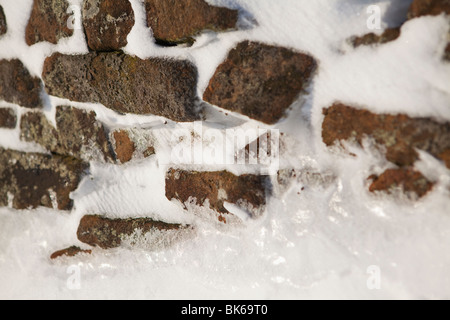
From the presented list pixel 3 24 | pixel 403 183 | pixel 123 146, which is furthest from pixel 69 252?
pixel 403 183

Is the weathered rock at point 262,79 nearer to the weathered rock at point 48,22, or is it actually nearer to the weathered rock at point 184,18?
the weathered rock at point 184,18

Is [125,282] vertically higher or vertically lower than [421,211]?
lower

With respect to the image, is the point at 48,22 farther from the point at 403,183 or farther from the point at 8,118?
the point at 403,183

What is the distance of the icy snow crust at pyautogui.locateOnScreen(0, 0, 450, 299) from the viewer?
0.57 m

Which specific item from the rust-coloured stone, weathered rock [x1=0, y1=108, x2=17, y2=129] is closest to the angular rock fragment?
the rust-coloured stone

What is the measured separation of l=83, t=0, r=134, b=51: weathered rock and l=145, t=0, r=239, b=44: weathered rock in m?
0.05

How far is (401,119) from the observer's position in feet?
1.87

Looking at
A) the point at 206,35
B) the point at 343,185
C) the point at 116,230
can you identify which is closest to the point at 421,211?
the point at 343,185

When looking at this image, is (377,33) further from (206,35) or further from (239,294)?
(239,294)

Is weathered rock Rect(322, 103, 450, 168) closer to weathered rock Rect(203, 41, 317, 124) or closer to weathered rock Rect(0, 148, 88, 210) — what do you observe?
weathered rock Rect(203, 41, 317, 124)

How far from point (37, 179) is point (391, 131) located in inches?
29.9

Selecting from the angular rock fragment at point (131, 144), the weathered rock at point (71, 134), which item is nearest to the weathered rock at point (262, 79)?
the angular rock fragment at point (131, 144)

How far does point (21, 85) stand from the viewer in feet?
3.20

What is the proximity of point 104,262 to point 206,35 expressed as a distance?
50cm
